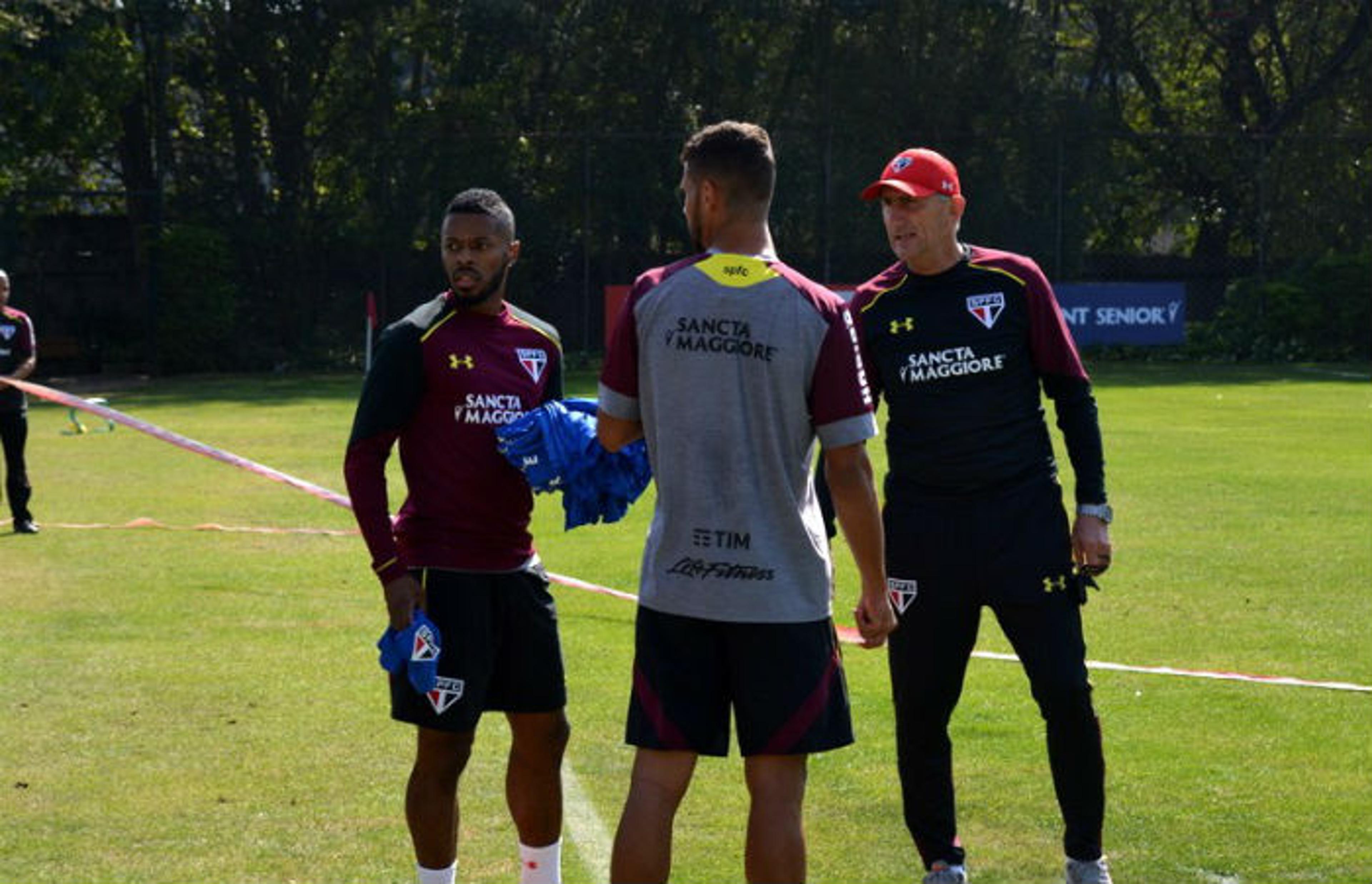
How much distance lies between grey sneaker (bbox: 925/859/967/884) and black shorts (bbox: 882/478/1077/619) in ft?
2.61

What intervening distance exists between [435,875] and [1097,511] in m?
2.28

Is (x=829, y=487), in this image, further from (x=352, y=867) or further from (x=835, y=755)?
(x=835, y=755)

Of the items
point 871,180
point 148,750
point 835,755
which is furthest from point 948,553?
point 871,180

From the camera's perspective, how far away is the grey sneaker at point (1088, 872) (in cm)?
601

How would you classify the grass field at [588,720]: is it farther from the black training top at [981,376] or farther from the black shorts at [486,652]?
the black training top at [981,376]

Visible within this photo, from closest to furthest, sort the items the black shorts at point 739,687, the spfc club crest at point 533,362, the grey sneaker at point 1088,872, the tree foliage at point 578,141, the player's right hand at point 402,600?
the black shorts at point 739,687 → the player's right hand at point 402,600 → the spfc club crest at point 533,362 → the grey sneaker at point 1088,872 → the tree foliage at point 578,141

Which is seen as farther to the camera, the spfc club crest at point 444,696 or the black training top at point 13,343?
the black training top at point 13,343

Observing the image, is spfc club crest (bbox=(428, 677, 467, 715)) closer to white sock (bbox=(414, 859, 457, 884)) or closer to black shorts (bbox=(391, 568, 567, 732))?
black shorts (bbox=(391, 568, 567, 732))

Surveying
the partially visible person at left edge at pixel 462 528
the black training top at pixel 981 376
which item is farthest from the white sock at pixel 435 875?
the black training top at pixel 981 376

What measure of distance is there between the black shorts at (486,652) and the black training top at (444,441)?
0.21ft

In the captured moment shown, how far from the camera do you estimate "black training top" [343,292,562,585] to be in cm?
564

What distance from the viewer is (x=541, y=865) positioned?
5938mm

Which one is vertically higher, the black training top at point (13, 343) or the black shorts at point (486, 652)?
the black training top at point (13, 343)

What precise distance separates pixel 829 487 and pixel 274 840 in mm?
2790
